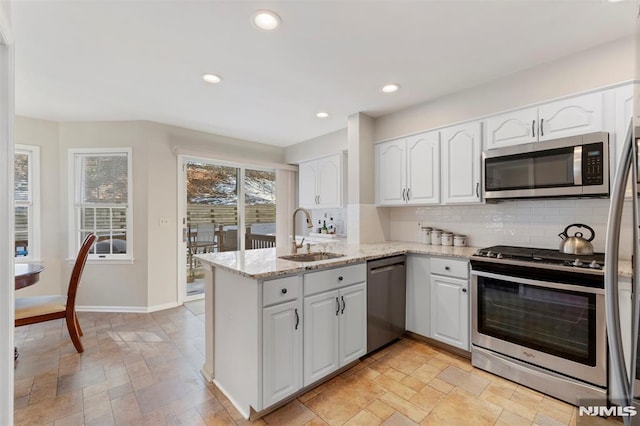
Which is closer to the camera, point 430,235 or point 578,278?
point 578,278

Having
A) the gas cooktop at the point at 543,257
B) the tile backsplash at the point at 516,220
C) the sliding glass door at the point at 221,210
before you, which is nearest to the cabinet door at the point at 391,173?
the tile backsplash at the point at 516,220

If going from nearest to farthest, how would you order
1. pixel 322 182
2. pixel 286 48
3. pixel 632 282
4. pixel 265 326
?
1. pixel 632 282
2. pixel 265 326
3. pixel 286 48
4. pixel 322 182

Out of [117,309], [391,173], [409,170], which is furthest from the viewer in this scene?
[117,309]

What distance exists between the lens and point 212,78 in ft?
8.39

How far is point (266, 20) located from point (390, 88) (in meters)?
1.41

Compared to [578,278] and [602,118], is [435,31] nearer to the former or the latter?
[602,118]

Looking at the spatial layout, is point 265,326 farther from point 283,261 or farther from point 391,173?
point 391,173

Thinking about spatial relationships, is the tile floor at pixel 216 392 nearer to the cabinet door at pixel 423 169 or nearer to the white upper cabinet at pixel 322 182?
the cabinet door at pixel 423 169

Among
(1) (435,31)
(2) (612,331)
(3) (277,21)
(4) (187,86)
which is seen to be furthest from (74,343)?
(1) (435,31)

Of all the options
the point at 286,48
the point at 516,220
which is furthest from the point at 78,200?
the point at 516,220

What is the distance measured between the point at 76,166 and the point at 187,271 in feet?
6.56

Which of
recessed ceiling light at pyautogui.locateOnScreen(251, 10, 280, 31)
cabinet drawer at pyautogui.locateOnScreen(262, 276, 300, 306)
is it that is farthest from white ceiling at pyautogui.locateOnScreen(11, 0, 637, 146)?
cabinet drawer at pyautogui.locateOnScreen(262, 276, 300, 306)

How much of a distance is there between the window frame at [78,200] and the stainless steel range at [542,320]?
4.07 m

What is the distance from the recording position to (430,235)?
3.19 metres
